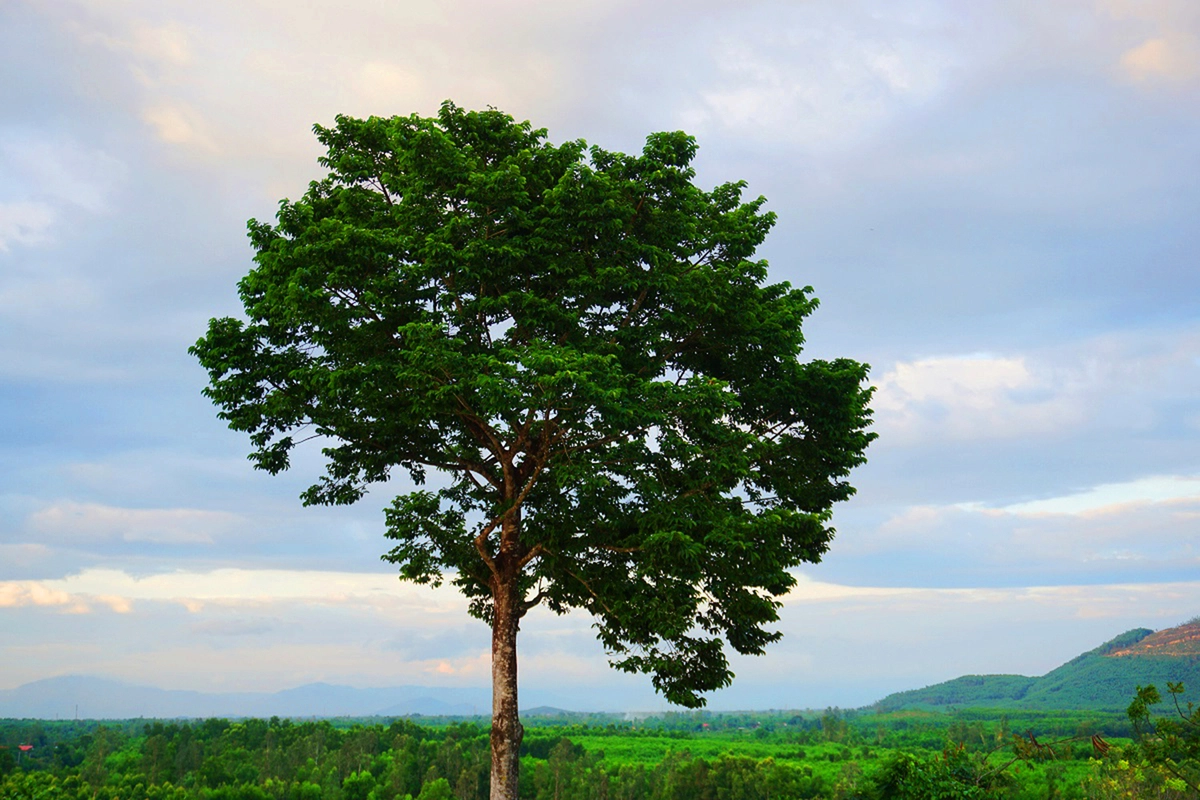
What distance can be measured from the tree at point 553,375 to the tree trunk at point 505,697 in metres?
0.05

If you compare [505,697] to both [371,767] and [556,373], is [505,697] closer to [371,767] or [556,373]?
[556,373]

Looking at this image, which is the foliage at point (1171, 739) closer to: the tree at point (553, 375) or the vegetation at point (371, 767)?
the tree at point (553, 375)

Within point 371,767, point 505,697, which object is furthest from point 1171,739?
point 371,767

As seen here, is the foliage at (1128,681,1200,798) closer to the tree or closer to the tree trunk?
the tree

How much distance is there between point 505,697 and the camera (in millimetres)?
18562

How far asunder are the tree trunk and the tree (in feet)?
0.16

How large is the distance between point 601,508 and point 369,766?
368 feet

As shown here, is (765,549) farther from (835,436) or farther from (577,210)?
(577,210)

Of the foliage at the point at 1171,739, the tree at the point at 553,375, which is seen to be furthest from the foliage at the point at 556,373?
the foliage at the point at 1171,739

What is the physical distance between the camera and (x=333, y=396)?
16.8 meters

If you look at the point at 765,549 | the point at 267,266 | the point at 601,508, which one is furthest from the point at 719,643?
the point at 267,266

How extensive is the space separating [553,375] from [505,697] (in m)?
7.48

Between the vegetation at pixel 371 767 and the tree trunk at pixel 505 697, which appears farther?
the vegetation at pixel 371 767

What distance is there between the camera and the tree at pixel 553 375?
16.9 metres
